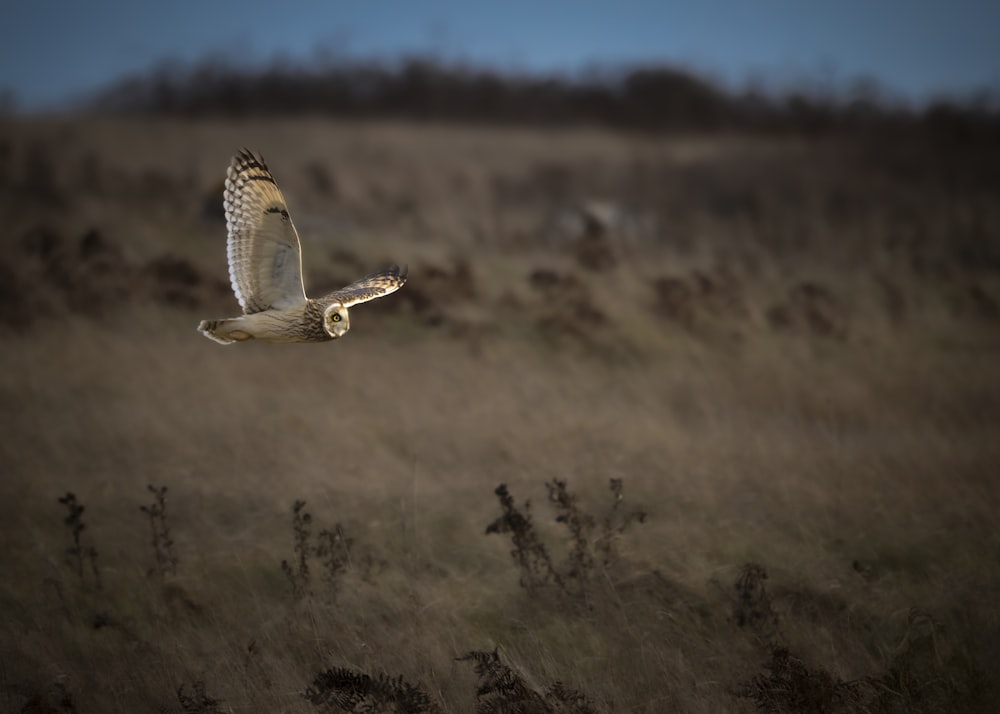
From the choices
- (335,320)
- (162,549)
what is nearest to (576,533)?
(335,320)

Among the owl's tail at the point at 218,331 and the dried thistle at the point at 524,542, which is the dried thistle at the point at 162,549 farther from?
the dried thistle at the point at 524,542

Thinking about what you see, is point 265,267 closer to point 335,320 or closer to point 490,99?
point 335,320

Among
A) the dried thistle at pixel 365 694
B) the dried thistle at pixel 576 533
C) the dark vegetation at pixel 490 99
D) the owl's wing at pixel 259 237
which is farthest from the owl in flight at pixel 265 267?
the dark vegetation at pixel 490 99

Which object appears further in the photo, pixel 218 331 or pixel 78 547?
pixel 78 547

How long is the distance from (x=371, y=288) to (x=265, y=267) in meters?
0.84

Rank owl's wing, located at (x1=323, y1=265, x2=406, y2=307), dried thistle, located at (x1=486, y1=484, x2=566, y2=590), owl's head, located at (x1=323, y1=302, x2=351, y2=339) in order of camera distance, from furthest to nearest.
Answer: owl's wing, located at (x1=323, y1=265, x2=406, y2=307) → dried thistle, located at (x1=486, y1=484, x2=566, y2=590) → owl's head, located at (x1=323, y1=302, x2=351, y2=339)

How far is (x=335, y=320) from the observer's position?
490 centimetres

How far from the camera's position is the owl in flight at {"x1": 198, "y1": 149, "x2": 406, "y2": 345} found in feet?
15.9

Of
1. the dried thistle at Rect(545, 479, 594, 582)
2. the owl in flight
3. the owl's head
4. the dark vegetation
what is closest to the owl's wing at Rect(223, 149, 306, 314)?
the owl in flight

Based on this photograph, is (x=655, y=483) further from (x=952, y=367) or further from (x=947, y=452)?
(x=952, y=367)

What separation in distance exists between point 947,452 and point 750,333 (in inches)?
127

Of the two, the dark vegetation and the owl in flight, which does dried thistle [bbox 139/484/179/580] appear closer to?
the owl in flight

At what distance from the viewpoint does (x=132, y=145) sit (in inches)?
821

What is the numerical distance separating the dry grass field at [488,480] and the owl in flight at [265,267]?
1210mm
